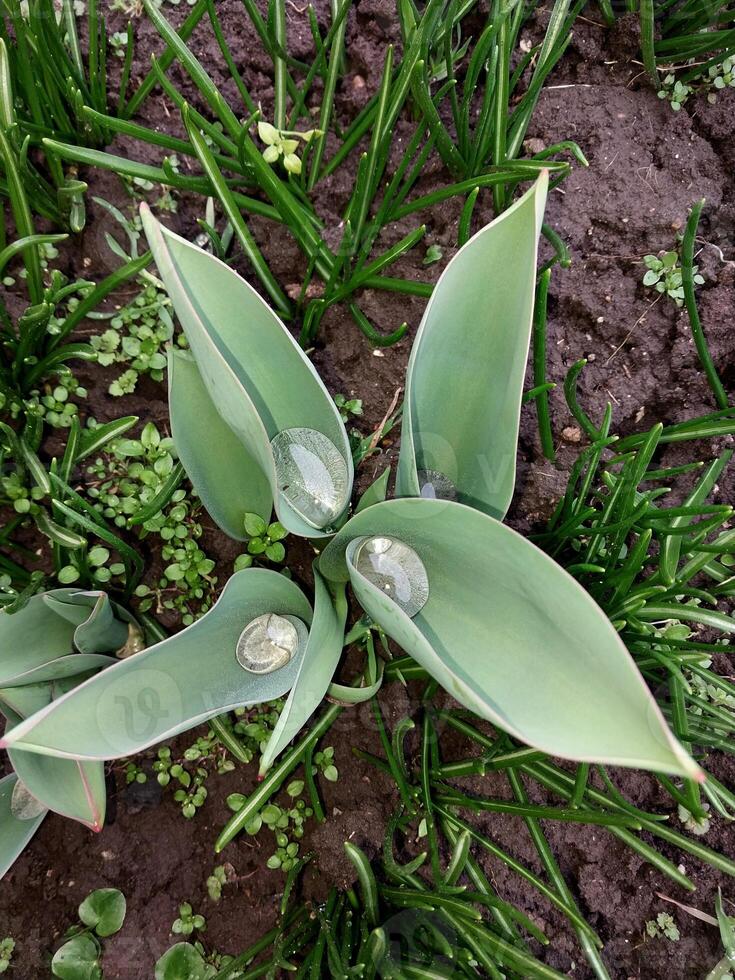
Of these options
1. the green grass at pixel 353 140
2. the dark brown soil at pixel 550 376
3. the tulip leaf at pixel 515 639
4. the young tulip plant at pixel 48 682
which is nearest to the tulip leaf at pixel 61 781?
the young tulip plant at pixel 48 682

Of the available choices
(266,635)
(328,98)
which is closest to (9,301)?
(328,98)

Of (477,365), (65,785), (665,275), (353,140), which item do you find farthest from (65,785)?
(665,275)

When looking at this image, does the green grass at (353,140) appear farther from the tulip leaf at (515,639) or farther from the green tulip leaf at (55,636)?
the green tulip leaf at (55,636)

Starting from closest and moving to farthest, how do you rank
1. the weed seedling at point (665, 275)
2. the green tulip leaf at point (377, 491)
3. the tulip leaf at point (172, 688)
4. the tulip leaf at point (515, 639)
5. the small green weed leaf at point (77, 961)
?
the tulip leaf at point (515, 639) < the tulip leaf at point (172, 688) < the green tulip leaf at point (377, 491) < the small green weed leaf at point (77, 961) < the weed seedling at point (665, 275)

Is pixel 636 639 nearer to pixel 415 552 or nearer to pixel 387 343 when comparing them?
pixel 415 552

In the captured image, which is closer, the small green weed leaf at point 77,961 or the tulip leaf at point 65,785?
the tulip leaf at point 65,785

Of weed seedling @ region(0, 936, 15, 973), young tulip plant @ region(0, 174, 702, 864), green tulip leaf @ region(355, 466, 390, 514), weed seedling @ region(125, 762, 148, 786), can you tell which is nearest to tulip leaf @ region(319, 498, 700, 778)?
young tulip plant @ region(0, 174, 702, 864)

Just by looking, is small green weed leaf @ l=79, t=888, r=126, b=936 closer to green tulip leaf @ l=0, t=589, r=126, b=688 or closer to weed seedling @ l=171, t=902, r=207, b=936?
weed seedling @ l=171, t=902, r=207, b=936

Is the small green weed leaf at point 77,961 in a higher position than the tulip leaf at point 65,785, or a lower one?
lower
